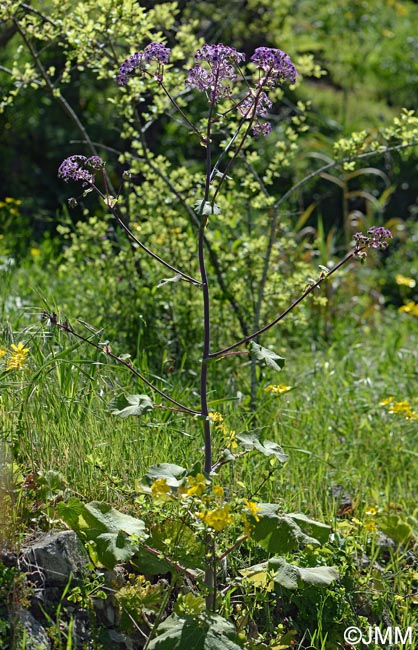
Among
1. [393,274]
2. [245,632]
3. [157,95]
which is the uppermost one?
[157,95]

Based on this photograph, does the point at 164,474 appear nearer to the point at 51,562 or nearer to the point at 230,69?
the point at 51,562

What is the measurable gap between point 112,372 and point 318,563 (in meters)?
1.17

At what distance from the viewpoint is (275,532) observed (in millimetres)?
2564

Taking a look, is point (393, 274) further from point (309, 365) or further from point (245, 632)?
point (245, 632)

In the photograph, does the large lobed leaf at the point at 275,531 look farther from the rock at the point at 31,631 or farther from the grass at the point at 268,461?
the rock at the point at 31,631

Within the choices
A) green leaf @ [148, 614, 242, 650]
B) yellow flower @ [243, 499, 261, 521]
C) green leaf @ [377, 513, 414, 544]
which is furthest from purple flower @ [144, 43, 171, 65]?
green leaf @ [377, 513, 414, 544]

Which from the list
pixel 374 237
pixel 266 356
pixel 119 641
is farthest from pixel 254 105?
pixel 119 641

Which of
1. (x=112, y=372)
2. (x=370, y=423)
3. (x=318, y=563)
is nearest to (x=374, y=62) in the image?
(x=370, y=423)

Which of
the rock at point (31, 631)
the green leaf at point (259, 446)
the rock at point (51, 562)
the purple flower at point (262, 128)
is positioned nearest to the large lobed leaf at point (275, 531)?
the green leaf at point (259, 446)

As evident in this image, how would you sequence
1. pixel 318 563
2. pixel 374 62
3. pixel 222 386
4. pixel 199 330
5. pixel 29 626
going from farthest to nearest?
1. pixel 374 62
2. pixel 199 330
3. pixel 222 386
4. pixel 318 563
5. pixel 29 626

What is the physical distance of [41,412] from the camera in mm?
3076

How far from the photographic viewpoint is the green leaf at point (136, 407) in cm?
252

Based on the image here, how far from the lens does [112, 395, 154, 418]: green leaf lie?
2.52 meters

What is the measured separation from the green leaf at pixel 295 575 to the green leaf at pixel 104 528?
39 centimetres
